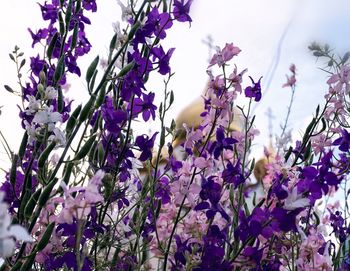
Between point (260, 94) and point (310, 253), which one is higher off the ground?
point (260, 94)

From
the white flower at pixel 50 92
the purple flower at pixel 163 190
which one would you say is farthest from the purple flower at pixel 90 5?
the purple flower at pixel 163 190

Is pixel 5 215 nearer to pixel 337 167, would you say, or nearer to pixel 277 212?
pixel 277 212

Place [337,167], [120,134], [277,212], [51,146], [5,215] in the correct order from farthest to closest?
1. [337,167]
2. [120,134]
3. [277,212]
4. [51,146]
5. [5,215]

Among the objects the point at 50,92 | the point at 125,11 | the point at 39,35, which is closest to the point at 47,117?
the point at 50,92

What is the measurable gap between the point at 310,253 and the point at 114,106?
526 mm

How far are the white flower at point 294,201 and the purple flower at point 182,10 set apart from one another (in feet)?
1.41

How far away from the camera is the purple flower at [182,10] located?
1.16 meters

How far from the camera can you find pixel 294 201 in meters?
1.04

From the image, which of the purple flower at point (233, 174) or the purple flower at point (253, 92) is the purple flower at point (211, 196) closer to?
the purple flower at point (233, 174)

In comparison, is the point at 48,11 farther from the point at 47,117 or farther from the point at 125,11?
the point at 47,117

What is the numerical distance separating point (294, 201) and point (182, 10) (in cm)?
47

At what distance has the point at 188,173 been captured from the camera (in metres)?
1.27

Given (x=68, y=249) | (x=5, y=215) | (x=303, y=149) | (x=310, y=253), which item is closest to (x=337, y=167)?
(x=303, y=149)

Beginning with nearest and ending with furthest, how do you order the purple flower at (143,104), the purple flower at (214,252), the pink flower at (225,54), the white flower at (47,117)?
1. the white flower at (47,117)
2. the purple flower at (214,252)
3. the purple flower at (143,104)
4. the pink flower at (225,54)
